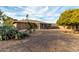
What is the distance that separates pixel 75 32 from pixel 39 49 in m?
0.67

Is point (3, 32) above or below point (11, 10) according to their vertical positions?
below

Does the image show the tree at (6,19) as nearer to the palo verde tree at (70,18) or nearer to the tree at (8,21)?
the tree at (8,21)

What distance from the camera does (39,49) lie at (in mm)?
3152

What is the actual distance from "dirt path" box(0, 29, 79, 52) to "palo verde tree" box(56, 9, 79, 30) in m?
0.17

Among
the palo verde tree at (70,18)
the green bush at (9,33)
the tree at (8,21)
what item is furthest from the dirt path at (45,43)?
the tree at (8,21)

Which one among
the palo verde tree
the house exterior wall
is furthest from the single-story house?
the palo verde tree

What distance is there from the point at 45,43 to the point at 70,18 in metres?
0.59

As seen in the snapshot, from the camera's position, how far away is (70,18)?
10.5ft

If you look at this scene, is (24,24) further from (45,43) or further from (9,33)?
(45,43)

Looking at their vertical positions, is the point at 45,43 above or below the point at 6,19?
below

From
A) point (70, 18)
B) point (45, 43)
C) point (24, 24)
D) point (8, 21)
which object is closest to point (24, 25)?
point (24, 24)

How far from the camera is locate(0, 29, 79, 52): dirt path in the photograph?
124 inches
